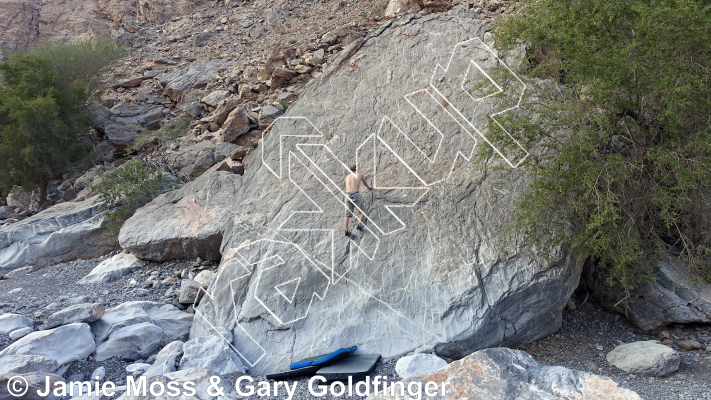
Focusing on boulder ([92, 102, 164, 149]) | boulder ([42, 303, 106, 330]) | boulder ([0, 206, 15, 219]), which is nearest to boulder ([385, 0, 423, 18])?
boulder ([92, 102, 164, 149])

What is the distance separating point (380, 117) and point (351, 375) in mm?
3847

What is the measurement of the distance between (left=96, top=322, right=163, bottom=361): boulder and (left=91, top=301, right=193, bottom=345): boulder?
14 centimetres

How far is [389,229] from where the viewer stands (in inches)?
245

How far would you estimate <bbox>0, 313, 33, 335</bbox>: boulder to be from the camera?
5.62 m

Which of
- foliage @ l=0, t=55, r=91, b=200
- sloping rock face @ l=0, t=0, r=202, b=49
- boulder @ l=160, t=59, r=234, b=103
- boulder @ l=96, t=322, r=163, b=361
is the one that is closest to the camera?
boulder @ l=96, t=322, r=163, b=361

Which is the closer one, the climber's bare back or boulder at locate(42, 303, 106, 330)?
boulder at locate(42, 303, 106, 330)

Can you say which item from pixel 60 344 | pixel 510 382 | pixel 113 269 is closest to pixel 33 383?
pixel 60 344

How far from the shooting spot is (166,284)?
7.24 m

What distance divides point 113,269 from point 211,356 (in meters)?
3.33

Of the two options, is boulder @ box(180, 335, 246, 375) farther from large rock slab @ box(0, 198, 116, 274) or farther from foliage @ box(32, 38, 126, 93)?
foliage @ box(32, 38, 126, 93)

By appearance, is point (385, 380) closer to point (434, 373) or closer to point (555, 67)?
point (434, 373)

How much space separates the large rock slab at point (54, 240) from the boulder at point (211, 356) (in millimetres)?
4679

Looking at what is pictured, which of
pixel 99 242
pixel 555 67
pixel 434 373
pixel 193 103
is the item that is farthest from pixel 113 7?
pixel 434 373

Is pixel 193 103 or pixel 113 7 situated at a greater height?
pixel 113 7
